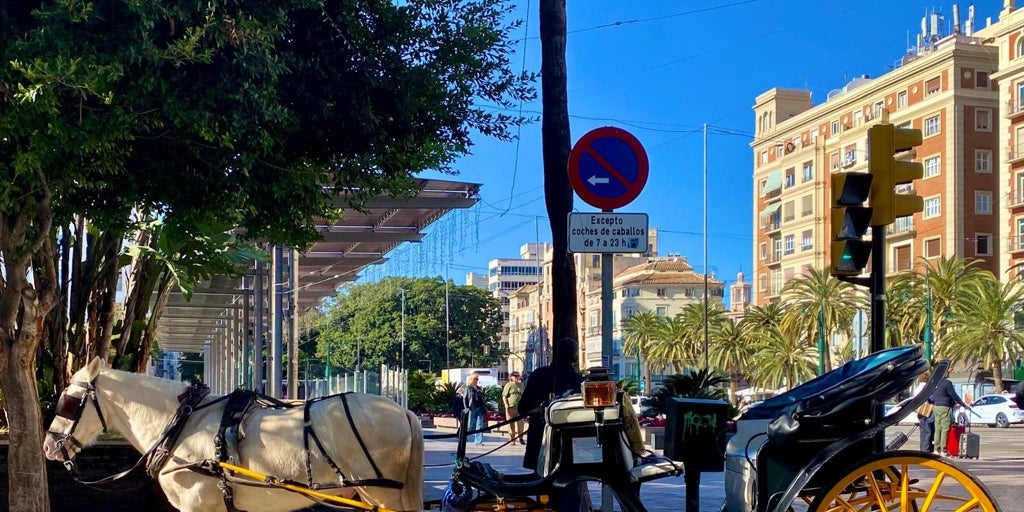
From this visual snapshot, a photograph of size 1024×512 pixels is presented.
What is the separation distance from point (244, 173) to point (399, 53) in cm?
172

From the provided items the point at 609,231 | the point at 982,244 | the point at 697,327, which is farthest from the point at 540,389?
the point at 697,327

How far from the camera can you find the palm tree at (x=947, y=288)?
53.2 metres

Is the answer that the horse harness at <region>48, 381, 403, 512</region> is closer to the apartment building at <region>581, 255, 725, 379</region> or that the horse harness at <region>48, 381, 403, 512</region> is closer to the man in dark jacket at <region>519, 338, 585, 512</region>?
the man in dark jacket at <region>519, 338, 585, 512</region>

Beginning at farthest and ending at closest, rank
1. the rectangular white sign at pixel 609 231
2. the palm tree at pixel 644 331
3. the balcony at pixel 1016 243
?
the palm tree at pixel 644 331 → the balcony at pixel 1016 243 → the rectangular white sign at pixel 609 231

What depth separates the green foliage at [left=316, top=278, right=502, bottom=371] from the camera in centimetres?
10275

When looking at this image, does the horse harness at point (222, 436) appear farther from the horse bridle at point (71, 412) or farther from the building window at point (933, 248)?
the building window at point (933, 248)

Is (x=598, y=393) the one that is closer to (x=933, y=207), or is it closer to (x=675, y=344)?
(x=933, y=207)

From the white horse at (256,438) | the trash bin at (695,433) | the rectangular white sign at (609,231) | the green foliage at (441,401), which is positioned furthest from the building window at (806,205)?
the white horse at (256,438)

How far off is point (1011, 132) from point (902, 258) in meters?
11.4

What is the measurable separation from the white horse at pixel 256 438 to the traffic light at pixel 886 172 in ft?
12.7

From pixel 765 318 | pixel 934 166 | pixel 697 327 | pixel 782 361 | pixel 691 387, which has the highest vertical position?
pixel 934 166

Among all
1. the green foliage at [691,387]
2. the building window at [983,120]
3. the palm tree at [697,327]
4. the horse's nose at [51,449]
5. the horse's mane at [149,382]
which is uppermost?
the building window at [983,120]

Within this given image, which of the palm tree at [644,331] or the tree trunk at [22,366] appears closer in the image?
the tree trunk at [22,366]

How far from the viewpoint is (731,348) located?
7338cm
